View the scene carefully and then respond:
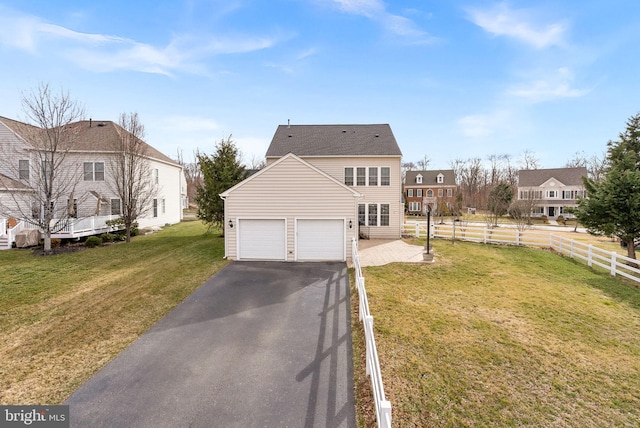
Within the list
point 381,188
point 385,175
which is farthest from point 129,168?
point 385,175

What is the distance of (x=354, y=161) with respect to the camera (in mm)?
20031

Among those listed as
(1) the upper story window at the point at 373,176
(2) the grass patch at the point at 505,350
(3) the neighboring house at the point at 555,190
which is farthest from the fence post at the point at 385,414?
(3) the neighboring house at the point at 555,190

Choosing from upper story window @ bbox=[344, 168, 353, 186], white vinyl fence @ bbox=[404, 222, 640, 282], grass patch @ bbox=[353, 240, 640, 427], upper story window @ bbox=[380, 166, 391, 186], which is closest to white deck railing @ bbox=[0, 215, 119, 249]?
upper story window @ bbox=[344, 168, 353, 186]

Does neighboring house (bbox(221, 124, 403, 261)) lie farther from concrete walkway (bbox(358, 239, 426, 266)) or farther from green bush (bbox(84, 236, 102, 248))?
green bush (bbox(84, 236, 102, 248))

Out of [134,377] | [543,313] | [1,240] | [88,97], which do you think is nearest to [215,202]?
[88,97]

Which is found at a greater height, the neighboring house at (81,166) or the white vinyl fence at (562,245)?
the neighboring house at (81,166)

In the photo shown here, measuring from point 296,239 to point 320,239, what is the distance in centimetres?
115

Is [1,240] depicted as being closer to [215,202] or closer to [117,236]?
[117,236]

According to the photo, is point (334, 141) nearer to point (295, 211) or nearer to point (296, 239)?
point (295, 211)

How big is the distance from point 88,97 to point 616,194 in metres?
26.5

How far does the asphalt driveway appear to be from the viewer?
158 inches

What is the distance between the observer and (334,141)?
21.4 meters

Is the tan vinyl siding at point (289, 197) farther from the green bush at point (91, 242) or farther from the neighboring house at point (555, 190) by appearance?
the neighboring house at point (555, 190)

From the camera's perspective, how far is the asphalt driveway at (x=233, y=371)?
4.02 meters
